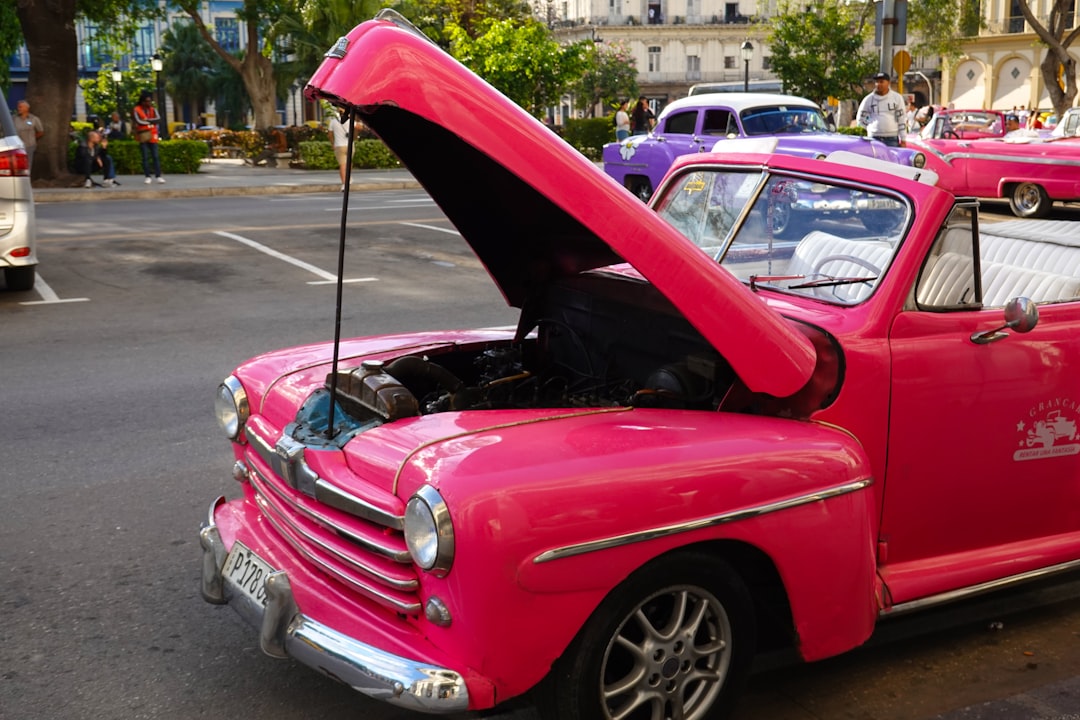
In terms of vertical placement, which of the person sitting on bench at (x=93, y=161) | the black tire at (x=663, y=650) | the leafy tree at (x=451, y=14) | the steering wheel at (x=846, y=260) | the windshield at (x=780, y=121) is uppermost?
the leafy tree at (x=451, y=14)

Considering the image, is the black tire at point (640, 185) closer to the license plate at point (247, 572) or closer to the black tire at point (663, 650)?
the license plate at point (247, 572)

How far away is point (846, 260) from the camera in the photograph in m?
3.86

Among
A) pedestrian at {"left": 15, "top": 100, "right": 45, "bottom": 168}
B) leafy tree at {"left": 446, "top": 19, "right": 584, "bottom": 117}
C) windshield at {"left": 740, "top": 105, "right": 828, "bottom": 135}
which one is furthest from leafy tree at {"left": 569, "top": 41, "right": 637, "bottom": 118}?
windshield at {"left": 740, "top": 105, "right": 828, "bottom": 135}

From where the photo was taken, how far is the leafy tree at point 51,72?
21.4 m

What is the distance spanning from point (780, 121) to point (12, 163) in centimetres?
1114

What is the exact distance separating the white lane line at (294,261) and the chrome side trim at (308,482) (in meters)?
7.22

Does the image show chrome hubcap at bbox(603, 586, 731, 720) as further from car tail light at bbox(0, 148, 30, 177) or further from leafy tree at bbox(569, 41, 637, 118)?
leafy tree at bbox(569, 41, 637, 118)

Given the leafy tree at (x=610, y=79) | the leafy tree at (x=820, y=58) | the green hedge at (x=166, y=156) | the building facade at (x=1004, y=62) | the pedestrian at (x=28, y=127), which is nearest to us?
the pedestrian at (x=28, y=127)

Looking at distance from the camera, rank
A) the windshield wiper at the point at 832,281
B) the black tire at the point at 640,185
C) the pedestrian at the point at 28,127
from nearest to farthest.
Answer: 1. the windshield wiper at the point at 832,281
2. the black tire at the point at 640,185
3. the pedestrian at the point at 28,127

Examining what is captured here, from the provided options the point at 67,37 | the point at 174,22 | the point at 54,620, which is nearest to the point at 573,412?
the point at 54,620

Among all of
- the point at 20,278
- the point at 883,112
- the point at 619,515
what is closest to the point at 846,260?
Answer: the point at 619,515

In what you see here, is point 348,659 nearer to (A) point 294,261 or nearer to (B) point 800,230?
(B) point 800,230

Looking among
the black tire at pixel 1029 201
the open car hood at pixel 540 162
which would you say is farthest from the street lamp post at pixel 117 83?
the open car hood at pixel 540 162

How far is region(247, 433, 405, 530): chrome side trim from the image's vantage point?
288cm
